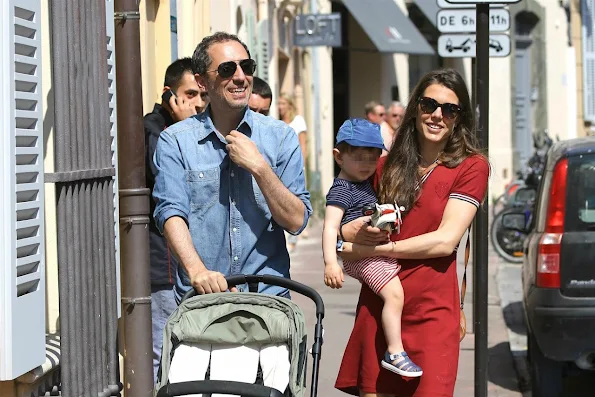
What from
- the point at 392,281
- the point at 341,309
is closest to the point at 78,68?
the point at 392,281

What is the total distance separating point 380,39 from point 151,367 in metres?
22.0

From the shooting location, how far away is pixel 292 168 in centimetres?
482

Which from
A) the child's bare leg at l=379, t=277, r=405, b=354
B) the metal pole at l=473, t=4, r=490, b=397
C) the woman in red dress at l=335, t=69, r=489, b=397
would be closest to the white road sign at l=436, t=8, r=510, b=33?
the metal pole at l=473, t=4, r=490, b=397

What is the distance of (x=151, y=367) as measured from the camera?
5.05 meters

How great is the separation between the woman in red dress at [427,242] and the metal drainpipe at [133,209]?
0.80 meters

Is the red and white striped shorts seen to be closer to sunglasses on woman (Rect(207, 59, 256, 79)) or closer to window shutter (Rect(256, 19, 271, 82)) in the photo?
sunglasses on woman (Rect(207, 59, 256, 79))

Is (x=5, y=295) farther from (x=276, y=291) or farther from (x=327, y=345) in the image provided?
(x=327, y=345)

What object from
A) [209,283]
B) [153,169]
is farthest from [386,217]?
[153,169]

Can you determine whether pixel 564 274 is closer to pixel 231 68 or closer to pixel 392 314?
pixel 392 314

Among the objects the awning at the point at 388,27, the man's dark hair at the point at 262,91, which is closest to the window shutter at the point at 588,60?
the awning at the point at 388,27

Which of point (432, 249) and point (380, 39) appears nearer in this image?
point (432, 249)

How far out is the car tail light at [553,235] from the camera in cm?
753

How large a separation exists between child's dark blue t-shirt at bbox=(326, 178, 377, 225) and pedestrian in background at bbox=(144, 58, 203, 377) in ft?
5.03

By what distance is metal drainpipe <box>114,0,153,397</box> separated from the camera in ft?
16.3
